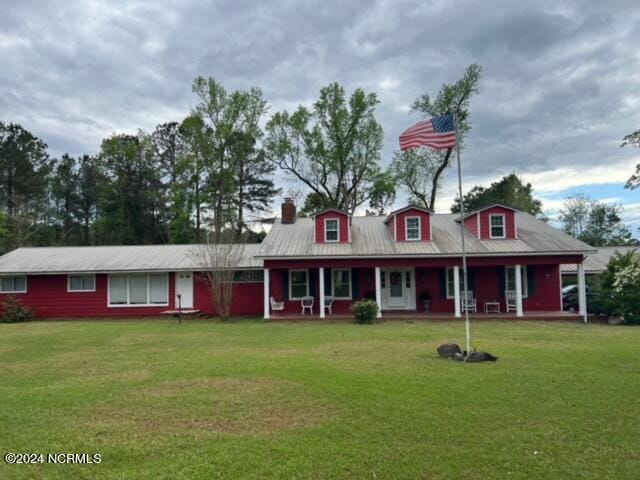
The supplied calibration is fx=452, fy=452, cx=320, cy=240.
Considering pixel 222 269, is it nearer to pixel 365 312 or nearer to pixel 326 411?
pixel 365 312

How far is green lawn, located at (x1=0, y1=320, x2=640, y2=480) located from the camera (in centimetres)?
435

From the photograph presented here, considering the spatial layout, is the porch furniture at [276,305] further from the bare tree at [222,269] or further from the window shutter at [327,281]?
the window shutter at [327,281]

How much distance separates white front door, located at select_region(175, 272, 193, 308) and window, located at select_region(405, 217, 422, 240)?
10.3 meters

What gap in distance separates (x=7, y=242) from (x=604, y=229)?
55.0 metres

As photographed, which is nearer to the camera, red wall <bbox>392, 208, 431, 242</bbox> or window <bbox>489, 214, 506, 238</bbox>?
window <bbox>489, 214, 506, 238</bbox>

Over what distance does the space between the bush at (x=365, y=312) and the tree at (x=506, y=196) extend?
30.7m

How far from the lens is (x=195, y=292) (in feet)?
70.0

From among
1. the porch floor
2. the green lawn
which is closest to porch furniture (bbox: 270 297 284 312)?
the porch floor

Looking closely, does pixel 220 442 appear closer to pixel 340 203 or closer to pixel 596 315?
pixel 596 315

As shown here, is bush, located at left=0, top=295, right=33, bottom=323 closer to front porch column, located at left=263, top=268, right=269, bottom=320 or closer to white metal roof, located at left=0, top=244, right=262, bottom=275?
white metal roof, located at left=0, top=244, right=262, bottom=275

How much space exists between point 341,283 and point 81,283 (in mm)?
12352

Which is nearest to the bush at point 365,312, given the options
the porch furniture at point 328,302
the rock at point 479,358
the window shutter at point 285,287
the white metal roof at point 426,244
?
the white metal roof at point 426,244

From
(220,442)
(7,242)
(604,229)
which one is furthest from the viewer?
(604,229)

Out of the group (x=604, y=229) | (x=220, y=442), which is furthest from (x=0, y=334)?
(x=604, y=229)
